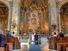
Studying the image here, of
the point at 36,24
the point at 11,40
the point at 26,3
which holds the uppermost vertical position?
the point at 26,3

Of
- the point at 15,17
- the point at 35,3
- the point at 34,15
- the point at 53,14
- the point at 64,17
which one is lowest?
the point at 15,17

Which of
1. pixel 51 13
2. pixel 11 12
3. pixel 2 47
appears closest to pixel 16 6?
pixel 11 12

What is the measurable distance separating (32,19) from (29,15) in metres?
0.80

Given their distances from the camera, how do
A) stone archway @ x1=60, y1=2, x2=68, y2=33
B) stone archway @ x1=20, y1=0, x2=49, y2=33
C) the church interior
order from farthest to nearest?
stone archway @ x1=20, y1=0, x2=49, y2=33 < stone archway @ x1=60, y1=2, x2=68, y2=33 < the church interior

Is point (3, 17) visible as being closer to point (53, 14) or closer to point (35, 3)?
point (35, 3)

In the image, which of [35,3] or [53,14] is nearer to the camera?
[53,14]

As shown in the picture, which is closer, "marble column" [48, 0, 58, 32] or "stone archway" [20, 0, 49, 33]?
"marble column" [48, 0, 58, 32]

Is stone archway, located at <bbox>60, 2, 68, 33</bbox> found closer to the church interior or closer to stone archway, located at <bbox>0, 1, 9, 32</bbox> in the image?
the church interior

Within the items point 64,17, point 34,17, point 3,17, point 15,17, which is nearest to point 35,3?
point 34,17

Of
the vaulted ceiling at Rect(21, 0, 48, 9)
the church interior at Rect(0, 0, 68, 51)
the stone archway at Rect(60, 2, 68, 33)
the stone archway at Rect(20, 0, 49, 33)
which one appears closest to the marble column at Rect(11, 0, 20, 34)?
the church interior at Rect(0, 0, 68, 51)

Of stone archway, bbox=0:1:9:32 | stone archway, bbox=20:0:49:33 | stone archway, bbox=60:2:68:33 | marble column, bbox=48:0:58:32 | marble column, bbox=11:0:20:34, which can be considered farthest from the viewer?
stone archway, bbox=0:1:9:32

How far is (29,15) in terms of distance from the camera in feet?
73.3

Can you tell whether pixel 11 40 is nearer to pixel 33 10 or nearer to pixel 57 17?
pixel 57 17

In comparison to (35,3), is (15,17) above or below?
below
